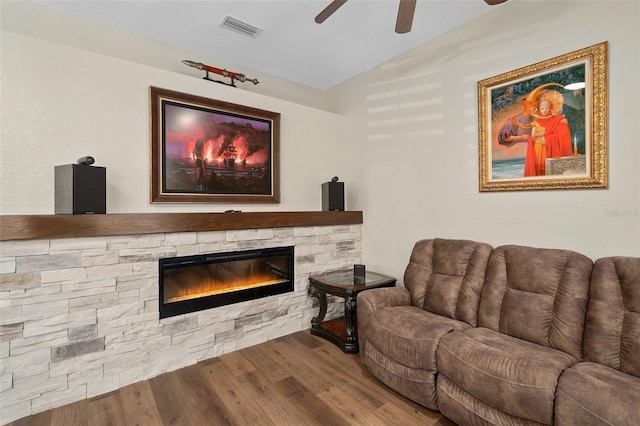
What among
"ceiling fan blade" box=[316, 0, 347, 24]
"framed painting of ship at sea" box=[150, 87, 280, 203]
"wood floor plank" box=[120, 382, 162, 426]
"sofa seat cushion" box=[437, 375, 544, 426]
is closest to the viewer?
"sofa seat cushion" box=[437, 375, 544, 426]

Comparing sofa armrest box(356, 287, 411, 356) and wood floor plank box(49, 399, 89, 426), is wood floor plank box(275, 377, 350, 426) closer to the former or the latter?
sofa armrest box(356, 287, 411, 356)

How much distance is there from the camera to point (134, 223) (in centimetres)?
227

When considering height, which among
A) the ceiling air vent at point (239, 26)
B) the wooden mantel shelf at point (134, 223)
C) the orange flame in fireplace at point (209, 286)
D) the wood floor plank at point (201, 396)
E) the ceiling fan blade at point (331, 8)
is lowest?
the wood floor plank at point (201, 396)

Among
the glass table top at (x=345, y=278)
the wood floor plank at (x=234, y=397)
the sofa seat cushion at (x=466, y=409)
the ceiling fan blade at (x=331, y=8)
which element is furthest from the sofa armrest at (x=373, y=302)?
the ceiling fan blade at (x=331, y=8)

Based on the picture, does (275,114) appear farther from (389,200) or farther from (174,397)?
(174,397)

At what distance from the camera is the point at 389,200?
133 inches

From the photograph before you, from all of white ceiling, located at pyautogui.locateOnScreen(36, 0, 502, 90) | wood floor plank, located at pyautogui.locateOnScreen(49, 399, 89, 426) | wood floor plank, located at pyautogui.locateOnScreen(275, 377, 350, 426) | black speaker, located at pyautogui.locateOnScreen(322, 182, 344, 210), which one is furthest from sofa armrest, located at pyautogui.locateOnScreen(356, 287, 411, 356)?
white ceiling, located at pyautogui.locateOnScreen(36, 0, 502, 90)

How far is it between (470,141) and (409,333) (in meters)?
1.74

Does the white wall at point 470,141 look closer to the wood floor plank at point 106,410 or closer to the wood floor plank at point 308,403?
the wood floor plank at point 308,403

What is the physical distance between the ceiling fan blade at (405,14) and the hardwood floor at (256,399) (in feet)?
7.76

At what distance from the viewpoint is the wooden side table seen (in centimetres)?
271

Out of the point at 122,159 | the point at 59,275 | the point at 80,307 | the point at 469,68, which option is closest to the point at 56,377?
the point at 80,307

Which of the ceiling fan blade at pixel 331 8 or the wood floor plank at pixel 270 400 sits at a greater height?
the ceiling fan blade at pixel 331 8

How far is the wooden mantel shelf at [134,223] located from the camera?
1.90 metres
